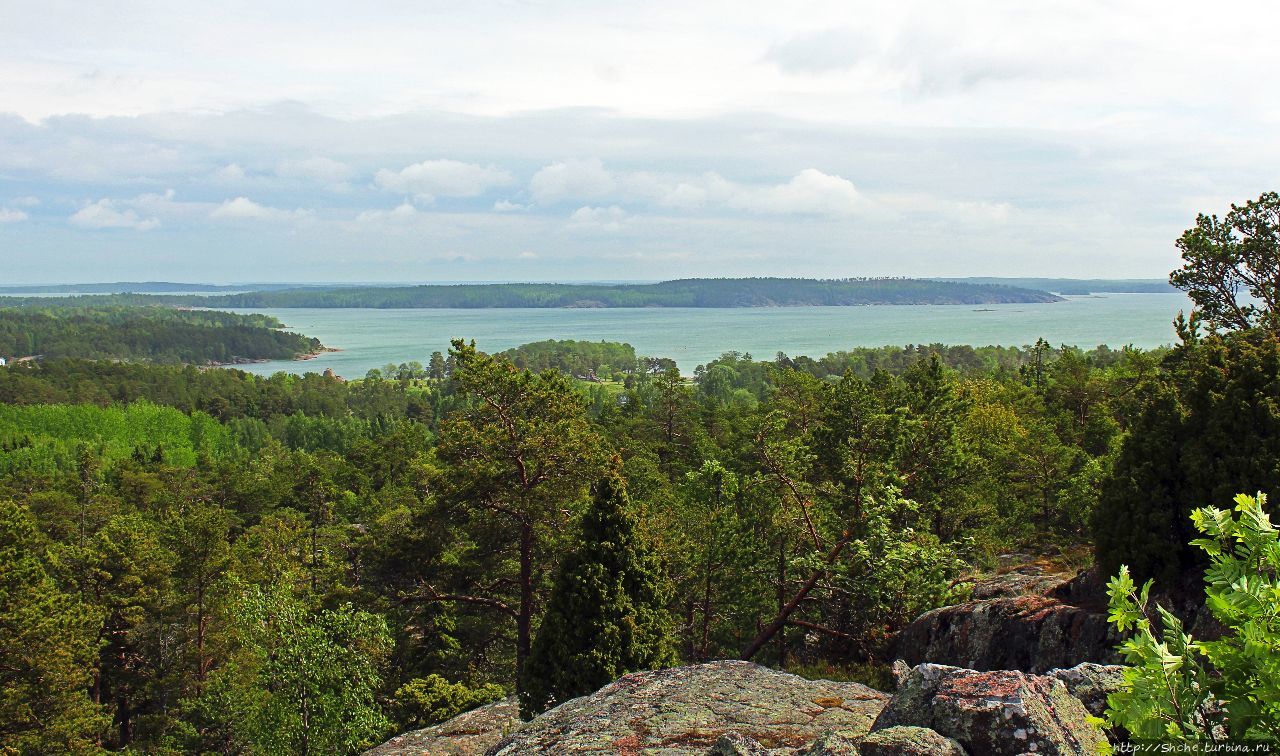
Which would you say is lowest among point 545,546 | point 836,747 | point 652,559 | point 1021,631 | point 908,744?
point 545,546

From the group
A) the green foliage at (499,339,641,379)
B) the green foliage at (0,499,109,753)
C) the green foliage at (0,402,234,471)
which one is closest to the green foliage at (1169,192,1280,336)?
the green foliage at (0,499,109,753)

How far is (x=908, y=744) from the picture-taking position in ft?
19.2

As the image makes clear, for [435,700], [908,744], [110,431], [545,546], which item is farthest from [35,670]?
[110,431]

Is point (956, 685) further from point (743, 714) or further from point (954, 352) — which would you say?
point (954, 352)

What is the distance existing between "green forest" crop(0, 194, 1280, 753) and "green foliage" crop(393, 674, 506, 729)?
8 centimetres

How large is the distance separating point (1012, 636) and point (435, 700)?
38.3 feet

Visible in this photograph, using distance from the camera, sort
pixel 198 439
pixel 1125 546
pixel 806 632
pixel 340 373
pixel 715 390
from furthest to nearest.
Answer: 1. pixel 340 373
2. pixel 715 390
3. pixel 198 439
4. pixel 806 632
5. pixel 1125 546

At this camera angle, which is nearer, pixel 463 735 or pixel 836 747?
pixel 836 747

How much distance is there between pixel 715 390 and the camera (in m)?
112

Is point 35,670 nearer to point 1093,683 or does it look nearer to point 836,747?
point 836,747

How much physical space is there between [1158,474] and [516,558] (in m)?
14.0

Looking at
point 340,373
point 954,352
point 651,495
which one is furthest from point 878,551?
point 340,373

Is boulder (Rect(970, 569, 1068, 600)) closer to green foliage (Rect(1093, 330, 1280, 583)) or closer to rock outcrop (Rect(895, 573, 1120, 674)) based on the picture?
rock outcrop (Rect(895, 573, 1120, 674))

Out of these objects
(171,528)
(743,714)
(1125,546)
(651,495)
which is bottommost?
(171,528)
